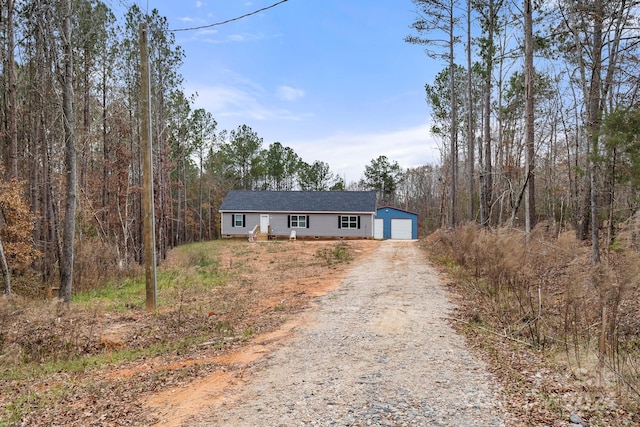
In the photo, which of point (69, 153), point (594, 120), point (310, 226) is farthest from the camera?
point (310, 226)

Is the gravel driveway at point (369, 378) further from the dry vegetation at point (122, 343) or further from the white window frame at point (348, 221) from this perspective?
the white window frame at point (348, 221)

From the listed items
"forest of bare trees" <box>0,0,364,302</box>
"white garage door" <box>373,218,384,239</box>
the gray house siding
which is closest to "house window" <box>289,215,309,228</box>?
the gray house siding

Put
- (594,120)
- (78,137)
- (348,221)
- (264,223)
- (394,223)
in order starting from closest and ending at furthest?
(594,120) < (78,137) < (348,221) < (264,223) < (394,223)

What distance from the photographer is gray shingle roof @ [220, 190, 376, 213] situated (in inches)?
1180

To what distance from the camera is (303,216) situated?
99.4ft

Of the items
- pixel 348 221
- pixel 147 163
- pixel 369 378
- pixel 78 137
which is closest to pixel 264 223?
pixel 348 221

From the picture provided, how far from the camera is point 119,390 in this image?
14.6 ft

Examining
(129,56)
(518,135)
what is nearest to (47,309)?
(129,56)

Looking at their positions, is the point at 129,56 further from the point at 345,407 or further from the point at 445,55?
the point at 345,407

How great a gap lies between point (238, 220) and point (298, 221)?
15.6 ft

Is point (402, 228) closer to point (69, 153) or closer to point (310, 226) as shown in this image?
point (310, 226)

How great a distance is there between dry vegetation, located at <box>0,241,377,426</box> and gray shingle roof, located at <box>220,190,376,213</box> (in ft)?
60.5

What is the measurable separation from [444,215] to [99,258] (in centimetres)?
2990

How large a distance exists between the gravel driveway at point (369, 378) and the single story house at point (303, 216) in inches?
869
